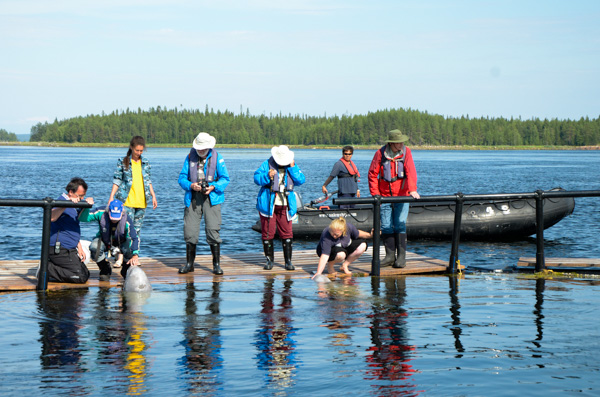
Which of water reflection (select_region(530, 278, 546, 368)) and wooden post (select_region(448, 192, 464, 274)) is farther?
wooden post (select_region(448, 192, 464, 274))

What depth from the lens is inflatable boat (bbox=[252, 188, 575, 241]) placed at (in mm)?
20125

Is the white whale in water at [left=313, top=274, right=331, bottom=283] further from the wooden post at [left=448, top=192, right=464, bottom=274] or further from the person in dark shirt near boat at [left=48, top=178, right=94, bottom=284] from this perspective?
the person in dark shirt near boat at [left=48, top=178, right=94, bottom=284]

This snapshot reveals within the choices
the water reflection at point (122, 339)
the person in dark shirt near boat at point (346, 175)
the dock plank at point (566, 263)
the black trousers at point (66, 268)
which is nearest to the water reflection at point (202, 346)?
the water reflection at point (122, 339)

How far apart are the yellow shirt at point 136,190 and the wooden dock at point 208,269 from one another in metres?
1.00

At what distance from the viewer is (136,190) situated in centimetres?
977

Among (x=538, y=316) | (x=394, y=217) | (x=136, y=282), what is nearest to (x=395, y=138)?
(x=394, y=217)

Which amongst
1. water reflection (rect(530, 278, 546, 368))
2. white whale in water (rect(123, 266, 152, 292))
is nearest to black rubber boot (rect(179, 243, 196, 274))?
white whale in water (rect(123, 266, 152, 292))

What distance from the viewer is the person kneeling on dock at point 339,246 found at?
962cm

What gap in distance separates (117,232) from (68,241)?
2.12ft

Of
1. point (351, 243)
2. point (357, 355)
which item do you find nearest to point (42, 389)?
point (357, 355)

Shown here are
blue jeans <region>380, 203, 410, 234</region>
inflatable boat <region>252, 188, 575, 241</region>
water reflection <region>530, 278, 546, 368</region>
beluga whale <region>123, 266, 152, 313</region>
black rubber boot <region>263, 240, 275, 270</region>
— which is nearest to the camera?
water reflection <region>530, 278, 546, 368</region>

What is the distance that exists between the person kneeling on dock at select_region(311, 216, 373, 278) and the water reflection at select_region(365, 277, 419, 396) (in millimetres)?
851

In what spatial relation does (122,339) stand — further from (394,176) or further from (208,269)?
(394,176)

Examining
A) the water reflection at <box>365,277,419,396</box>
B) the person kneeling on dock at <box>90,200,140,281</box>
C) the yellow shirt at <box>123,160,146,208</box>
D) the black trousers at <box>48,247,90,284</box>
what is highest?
the yellow shirt at <box>123,160,146,208</box>
